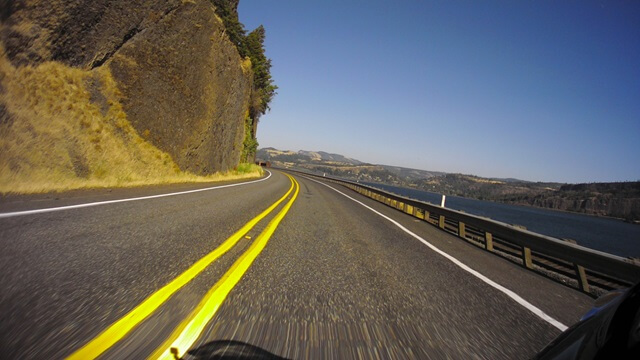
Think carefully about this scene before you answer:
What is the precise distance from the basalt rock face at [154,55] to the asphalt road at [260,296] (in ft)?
36.3

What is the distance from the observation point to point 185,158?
19125 millimetres

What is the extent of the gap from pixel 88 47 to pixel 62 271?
629 inches

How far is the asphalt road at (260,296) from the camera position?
200 cm

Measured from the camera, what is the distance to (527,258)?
5.78 metres

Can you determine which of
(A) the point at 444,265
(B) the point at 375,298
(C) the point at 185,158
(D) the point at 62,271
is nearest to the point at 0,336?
(D) the point at 62,271

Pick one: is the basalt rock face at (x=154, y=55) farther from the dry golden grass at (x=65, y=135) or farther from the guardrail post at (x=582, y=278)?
the guardrail post at (x=582, y=278)

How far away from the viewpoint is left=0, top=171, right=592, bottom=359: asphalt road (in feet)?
6.56

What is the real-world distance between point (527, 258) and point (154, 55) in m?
20.8

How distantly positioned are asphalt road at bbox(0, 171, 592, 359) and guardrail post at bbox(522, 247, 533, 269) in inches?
24.8

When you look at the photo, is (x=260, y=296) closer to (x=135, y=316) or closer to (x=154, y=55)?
(x=135, y=316)

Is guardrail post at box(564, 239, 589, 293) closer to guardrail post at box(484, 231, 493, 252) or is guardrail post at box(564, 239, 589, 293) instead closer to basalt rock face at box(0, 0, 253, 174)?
guardrail post at box(484, 231, 493, 252)

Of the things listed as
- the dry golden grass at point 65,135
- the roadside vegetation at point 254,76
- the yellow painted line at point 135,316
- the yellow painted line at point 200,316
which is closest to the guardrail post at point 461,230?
the yellow painted line at point 200,316

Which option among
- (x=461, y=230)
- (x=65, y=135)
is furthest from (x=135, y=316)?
(x=65, y=135)

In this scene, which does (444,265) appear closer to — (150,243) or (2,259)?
(150,243)
